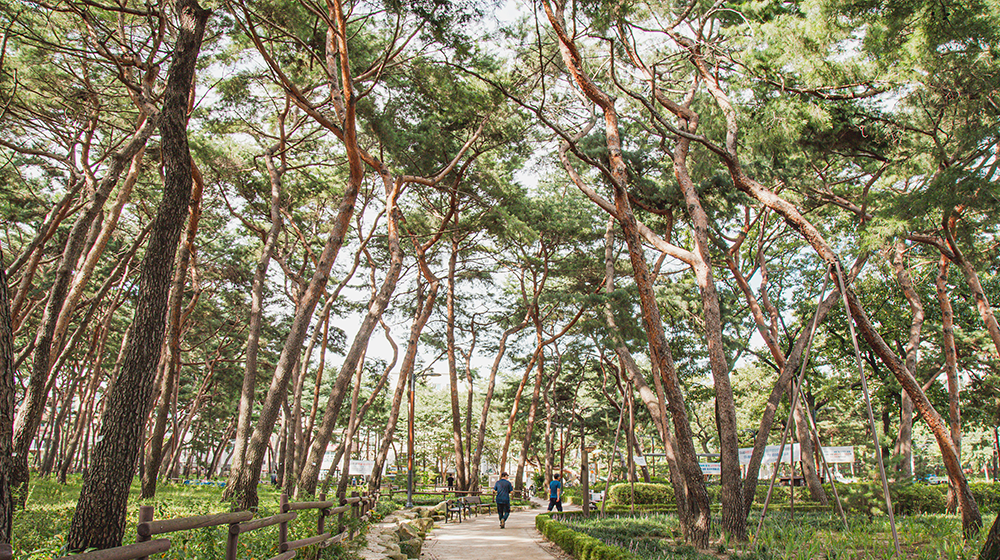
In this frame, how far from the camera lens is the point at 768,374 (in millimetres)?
27688

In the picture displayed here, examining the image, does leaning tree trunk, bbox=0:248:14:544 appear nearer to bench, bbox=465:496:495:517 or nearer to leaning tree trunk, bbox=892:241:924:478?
Result: bench, bbox=465:496:495:517

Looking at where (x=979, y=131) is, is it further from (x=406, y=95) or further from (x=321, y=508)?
(x=321, y=508)

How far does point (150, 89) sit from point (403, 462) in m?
39.6

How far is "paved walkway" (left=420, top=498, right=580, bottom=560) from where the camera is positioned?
28.2ft

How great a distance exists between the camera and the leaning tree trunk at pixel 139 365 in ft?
14.7

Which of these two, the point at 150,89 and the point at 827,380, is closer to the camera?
the point at 150,89

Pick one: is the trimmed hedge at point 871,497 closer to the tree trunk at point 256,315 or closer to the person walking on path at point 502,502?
the person walking on path at point 502,502

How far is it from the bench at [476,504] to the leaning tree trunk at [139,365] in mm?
12055

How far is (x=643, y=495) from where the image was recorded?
1878cm

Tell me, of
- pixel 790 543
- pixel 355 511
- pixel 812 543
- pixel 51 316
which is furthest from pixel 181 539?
pixel 812 543

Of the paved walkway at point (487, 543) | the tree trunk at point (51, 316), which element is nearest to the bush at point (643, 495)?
the paved walkway at point (487, 543)

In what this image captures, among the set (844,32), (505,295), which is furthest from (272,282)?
(844,32)

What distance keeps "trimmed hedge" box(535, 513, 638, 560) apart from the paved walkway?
161 millimetres

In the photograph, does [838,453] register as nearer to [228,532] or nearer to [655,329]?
[655,329]
